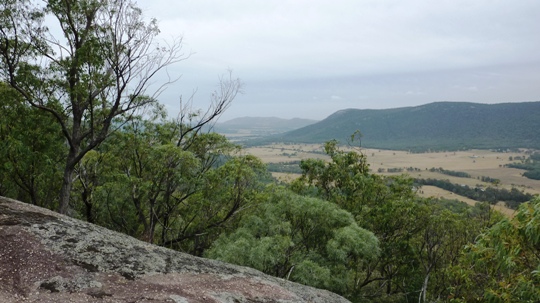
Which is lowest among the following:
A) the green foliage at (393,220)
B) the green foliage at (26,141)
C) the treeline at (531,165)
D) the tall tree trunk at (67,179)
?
the treeline at (531,165)

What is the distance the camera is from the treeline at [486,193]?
61906 millimetres

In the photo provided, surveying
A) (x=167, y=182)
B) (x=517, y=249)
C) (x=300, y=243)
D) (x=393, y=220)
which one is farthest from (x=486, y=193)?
(x=517, y=249)

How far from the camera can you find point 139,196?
19.5 meters

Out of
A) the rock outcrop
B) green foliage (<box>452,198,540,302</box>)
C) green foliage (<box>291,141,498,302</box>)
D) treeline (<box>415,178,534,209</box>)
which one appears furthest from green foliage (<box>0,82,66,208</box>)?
treeline (<box>415,178,534,209</box>)

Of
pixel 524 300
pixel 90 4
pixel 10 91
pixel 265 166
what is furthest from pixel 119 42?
pixel 524 300

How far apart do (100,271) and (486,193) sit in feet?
272

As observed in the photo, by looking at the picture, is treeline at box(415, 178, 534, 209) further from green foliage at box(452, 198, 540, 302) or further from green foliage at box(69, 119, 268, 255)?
green foliage at box(452, 198, 540, 302)

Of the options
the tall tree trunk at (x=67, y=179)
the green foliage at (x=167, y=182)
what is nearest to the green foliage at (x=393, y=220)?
the green foliage at (x=167, y=182)

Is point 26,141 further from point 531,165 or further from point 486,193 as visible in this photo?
point 531,165

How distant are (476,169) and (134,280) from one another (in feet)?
590

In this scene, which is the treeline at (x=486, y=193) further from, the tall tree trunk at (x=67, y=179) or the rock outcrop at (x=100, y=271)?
the tall tree trunk at (x=67, y=179)

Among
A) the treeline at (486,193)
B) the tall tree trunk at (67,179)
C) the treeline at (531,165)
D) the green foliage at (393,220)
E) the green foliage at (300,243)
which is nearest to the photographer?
the green foliage at (300,243)

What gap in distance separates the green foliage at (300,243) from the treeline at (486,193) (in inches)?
1220

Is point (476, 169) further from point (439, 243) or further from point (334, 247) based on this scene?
point (334, 247)
